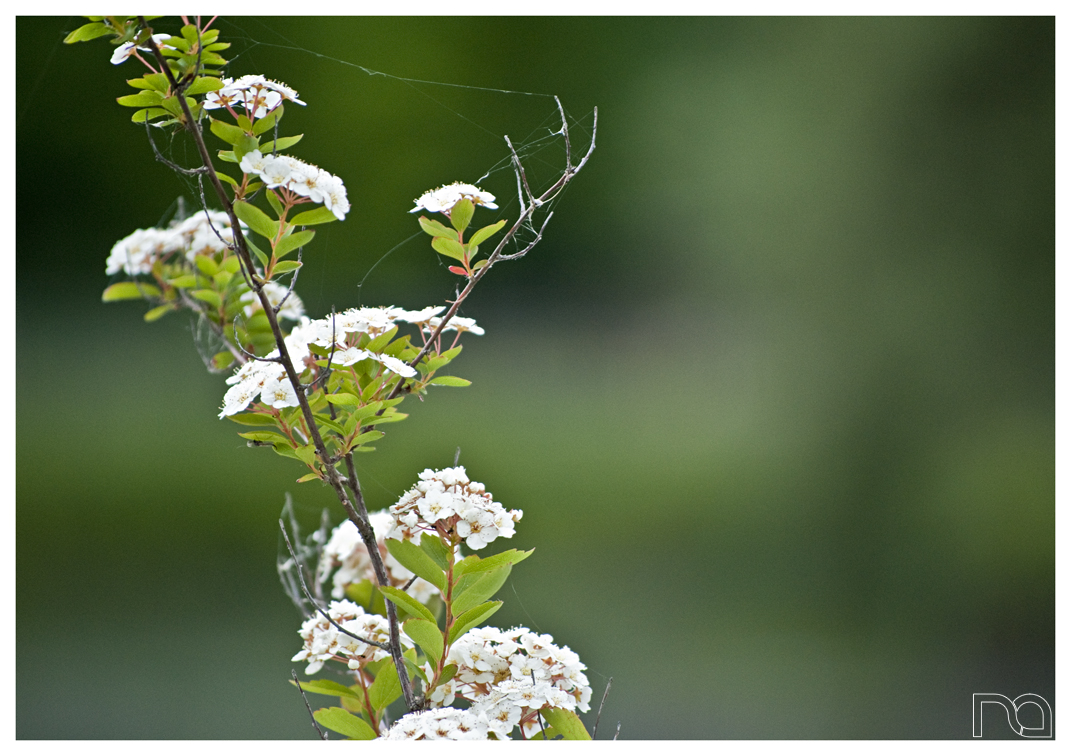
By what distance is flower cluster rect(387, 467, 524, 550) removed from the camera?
0.32 m

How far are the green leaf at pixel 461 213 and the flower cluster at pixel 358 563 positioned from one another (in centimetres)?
16

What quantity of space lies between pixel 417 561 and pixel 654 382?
1863mm

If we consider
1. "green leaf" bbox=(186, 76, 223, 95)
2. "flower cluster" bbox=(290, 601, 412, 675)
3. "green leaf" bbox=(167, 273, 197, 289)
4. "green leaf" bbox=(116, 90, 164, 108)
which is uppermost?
"green leaf" bbox=(186, 76, 223, 95)

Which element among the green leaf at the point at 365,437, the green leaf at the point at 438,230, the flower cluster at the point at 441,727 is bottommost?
the flower cluster at the point at 441,727

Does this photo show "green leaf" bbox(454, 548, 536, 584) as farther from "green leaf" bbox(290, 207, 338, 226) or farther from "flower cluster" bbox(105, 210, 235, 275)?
"flower cluster" bbox(105, 210, 235, 275)

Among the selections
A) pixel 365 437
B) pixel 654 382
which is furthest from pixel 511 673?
pixel 654 382

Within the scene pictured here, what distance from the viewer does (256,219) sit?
1.06 feet

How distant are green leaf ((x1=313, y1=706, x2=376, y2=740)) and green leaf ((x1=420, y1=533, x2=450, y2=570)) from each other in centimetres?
8

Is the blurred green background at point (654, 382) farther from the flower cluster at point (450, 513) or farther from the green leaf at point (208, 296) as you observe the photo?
the flower cluster at point (450, 513)

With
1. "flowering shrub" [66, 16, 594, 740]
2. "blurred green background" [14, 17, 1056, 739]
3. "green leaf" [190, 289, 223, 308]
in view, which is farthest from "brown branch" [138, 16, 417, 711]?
"blurred green background" [14, 17, 1056, 739]

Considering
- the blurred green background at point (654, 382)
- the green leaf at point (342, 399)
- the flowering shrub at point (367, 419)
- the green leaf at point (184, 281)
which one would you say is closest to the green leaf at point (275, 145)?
the flowering shrub at point (367, 419)

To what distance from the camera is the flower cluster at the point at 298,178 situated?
1.00 ft

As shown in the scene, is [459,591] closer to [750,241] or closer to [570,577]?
[570,577]

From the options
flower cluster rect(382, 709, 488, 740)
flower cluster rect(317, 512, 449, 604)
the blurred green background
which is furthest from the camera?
the blurred green background
